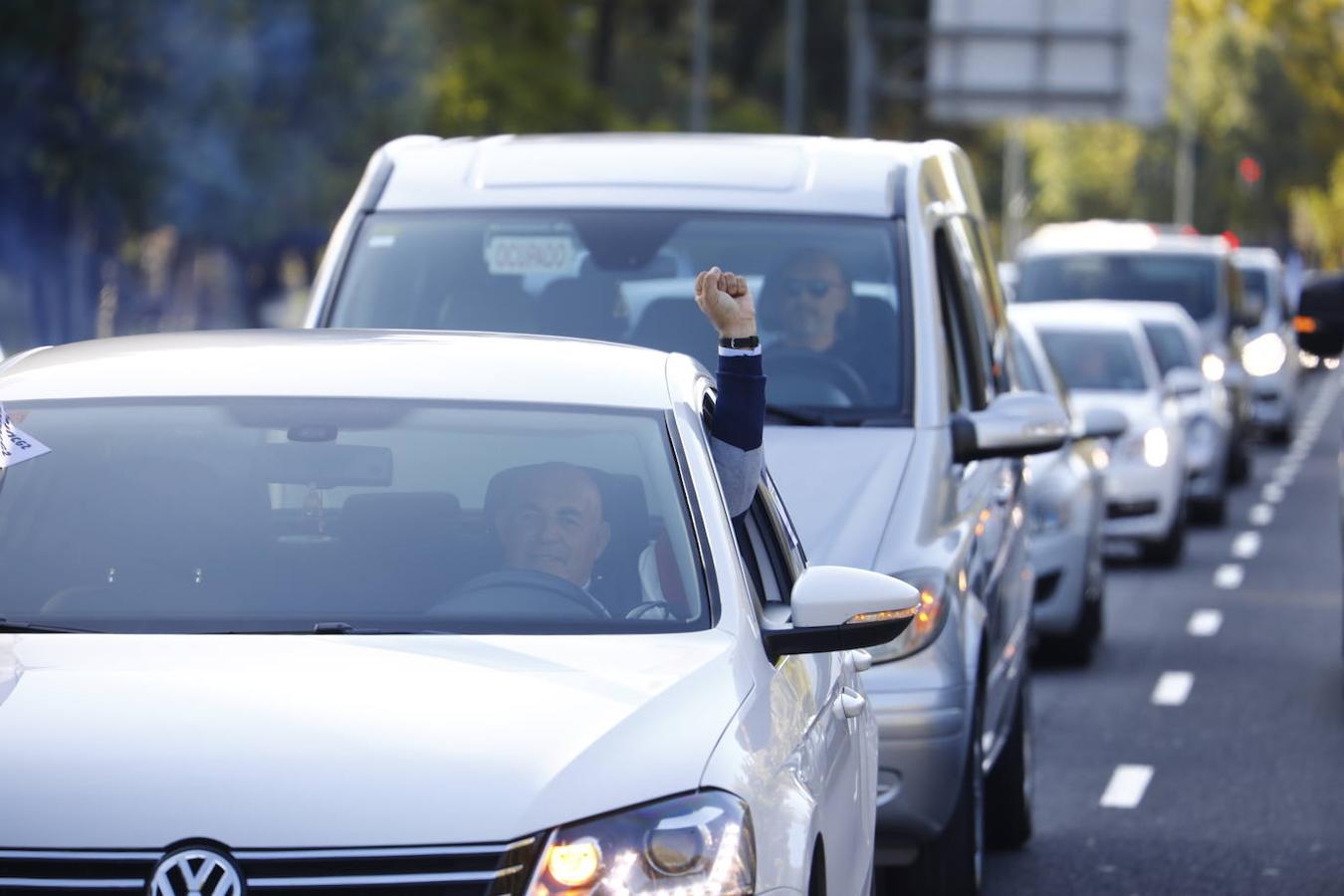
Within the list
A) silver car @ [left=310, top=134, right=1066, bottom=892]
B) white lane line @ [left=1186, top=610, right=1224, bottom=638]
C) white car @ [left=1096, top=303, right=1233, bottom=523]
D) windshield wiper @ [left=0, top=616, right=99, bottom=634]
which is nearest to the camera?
windshield wiper @ [left=0, top=616, right=99, bottom=634]

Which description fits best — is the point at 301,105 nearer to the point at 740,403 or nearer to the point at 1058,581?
the point at 1058,581

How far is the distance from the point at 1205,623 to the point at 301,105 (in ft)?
92.6

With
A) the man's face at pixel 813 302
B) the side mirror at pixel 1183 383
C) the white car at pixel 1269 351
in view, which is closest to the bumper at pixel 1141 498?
the side mirror at pixel 1183 383

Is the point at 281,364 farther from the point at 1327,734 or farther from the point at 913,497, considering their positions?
the point at 1327,734

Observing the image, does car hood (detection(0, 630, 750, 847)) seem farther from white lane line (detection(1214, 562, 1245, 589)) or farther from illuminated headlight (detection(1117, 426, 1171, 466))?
illuminated headlight (detection(1117, 426, 1171, 466))

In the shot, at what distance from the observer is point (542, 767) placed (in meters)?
3.84

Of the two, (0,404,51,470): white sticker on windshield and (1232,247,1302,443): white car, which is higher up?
(0,404,51,470): white sticker on windshield

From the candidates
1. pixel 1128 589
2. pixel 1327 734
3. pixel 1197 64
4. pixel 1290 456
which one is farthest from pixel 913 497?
pixel 1197 64

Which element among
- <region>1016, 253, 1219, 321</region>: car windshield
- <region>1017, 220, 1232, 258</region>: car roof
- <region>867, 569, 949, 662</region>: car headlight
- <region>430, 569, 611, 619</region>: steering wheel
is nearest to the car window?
<region>867, 569, 949, 662</region>: car headlight

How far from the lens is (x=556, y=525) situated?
4793mm

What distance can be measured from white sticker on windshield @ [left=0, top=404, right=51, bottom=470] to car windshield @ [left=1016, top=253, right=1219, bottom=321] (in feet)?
67.4

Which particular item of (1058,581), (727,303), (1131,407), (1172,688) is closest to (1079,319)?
(1131,407)

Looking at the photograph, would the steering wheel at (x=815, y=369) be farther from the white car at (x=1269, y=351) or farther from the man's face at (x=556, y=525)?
the white car at (x=1269, y=351)

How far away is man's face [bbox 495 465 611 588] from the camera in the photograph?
187 inches
